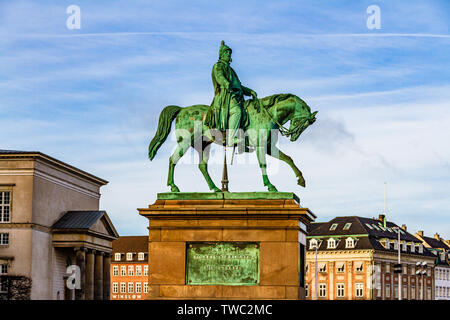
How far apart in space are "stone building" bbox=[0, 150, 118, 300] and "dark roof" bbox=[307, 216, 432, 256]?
6225 cm

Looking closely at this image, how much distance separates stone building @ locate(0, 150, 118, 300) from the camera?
292 feet

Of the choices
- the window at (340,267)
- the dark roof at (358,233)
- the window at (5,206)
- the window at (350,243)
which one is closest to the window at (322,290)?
the window at (340,267)

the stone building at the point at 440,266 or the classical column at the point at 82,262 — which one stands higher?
the stone building at the point at 440,266

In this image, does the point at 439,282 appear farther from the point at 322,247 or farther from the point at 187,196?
the point at 187,196

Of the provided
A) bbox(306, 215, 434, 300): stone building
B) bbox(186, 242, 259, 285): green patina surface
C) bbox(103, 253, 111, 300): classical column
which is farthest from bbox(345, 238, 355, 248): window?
bbox(186, 242, 259, 285): green patina surface

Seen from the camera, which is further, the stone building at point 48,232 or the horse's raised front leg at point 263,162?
the stone building at point 48,232

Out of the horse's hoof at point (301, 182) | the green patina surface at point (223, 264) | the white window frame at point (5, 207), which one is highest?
the white window frame at point (5, 207)

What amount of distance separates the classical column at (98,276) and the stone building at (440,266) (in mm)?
82708

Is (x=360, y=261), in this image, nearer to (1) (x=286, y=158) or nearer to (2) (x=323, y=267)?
(2) (x=323, y=267)

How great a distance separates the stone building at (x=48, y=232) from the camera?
88.9 m

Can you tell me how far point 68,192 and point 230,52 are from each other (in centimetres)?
6992

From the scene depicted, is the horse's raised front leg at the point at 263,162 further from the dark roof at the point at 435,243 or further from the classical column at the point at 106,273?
the dark roof at the point at 435,243

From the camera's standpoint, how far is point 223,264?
2980cm
